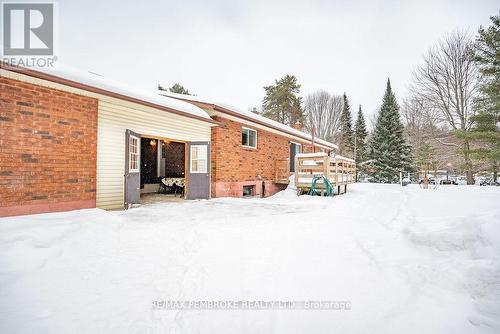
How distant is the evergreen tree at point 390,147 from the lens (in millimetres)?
26000

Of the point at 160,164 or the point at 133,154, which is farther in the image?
the point at 160,164

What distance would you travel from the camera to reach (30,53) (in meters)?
5.78

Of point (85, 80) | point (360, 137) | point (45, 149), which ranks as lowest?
point (45, 149)

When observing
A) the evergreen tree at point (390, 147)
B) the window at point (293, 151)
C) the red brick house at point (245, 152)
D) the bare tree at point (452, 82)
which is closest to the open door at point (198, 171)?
the red brick house at point (245, 152)

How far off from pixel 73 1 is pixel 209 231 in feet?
56.3

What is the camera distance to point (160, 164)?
41.5 ft

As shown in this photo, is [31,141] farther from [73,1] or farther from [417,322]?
[73,1]

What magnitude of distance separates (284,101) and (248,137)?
2112 centimetres

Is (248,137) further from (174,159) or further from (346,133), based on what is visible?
(346,133)

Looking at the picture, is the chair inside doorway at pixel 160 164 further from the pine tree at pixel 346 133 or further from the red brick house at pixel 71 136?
the pine tree at pixel 346 133

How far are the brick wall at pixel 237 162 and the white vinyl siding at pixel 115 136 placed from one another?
259 cm

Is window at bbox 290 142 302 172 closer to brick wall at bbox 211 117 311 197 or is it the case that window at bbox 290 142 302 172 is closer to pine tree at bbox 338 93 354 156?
brick wall at bbox 211 117 311 197

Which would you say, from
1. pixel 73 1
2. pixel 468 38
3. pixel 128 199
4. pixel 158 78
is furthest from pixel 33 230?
pixel 158 78

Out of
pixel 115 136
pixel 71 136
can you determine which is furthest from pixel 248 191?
pixel 71 136
